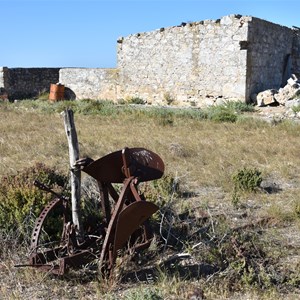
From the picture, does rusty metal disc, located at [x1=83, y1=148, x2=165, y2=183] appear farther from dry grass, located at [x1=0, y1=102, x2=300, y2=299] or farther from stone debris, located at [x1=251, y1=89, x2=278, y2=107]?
stone debris, located at [x1=251, y1=89, x2=278, y2=107]

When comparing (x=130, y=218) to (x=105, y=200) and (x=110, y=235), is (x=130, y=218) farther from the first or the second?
(x=105, y=200)

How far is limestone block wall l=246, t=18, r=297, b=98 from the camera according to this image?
48.2ft

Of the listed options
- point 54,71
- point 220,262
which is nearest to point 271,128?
point 220,262

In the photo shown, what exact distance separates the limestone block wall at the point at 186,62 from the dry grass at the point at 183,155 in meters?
2.99

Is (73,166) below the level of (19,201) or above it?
above

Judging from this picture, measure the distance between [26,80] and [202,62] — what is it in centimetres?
978

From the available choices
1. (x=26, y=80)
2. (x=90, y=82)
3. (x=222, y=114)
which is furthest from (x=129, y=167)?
(x=26, y=80)

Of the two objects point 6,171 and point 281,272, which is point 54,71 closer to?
point 6,171

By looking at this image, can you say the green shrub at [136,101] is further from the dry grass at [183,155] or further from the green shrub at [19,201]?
the green shrub at [19,201]

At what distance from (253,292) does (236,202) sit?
212cm

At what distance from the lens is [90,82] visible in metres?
19.0

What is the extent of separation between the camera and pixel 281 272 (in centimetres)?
400

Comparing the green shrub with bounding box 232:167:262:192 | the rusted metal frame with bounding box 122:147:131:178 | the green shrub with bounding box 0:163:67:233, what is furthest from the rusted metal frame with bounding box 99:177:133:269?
the green shrub with bounding box 232:167:262:192

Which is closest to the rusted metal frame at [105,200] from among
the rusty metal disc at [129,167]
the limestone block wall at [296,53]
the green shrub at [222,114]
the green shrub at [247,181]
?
the rusty metal disc at [129,167]
